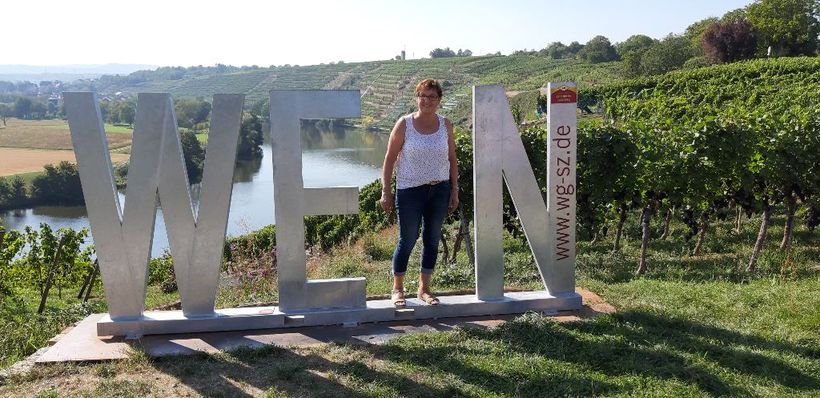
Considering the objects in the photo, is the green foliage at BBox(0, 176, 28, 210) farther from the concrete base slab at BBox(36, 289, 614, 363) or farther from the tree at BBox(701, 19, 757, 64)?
the tree at BBox(701, 19, 757, 64)

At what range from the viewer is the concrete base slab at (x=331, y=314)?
4496mm

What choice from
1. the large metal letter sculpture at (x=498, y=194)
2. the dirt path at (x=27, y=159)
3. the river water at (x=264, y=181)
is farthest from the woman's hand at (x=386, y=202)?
the dirt path at (x=27, y=159)

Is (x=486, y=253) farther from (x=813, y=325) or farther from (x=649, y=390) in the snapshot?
(x=813, y=325)

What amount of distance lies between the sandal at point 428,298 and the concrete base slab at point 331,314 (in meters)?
0.03

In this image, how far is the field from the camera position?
1807 inches

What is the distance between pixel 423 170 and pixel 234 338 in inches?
73.2

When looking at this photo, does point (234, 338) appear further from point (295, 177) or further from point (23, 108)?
point (23, 108)

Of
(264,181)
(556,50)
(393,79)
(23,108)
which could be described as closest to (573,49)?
(556,50)

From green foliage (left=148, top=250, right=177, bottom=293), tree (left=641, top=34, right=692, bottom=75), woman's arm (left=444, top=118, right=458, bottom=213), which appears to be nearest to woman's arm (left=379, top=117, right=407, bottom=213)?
woman's arm (left=444, top=118, right=458, bottom=213)

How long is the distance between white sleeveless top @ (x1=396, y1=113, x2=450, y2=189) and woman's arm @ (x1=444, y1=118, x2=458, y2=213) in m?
0.06

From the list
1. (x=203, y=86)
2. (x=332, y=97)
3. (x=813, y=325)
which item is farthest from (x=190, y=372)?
(x=203, y=86)

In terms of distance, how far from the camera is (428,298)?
4.80 meters

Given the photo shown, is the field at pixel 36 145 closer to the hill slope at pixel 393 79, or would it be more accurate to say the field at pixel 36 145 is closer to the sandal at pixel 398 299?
the hill slope at pixel 393 79

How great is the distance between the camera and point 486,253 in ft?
16.0
